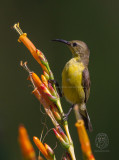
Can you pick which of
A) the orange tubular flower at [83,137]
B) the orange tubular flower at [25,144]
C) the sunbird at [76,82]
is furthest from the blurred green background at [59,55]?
the orange tubular flower at [25,144]

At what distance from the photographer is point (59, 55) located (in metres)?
6.40

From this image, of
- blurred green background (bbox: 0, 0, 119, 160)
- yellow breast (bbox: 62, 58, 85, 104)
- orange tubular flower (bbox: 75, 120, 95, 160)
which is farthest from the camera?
blurred green background (bbox: 0, 0, 119, 160)

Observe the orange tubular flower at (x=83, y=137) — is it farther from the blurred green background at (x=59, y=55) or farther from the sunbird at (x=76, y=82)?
the blurred green background at (x=59, y=55)

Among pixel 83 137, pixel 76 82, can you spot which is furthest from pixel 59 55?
pixel 83 137

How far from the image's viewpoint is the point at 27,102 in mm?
6223

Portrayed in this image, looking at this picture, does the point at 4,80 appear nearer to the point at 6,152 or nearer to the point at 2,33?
the point at 2,33

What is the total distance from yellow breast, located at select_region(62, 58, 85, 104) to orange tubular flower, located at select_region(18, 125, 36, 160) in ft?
7.07

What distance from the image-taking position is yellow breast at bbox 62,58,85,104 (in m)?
3.34

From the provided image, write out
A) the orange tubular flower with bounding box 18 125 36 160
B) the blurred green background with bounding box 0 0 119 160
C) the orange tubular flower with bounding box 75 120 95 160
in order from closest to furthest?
the orange tubular flower with bounding box 18 125 36 160 < the orange tubular flower with bounding box 75 120 95 160 < the blurred green background with bounding box 0 0 119 160

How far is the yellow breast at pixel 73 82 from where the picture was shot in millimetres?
3340

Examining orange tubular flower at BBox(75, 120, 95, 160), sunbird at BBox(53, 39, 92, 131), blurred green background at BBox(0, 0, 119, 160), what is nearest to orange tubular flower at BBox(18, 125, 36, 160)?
orange tubular flower at BBox(75, 120, 95, 160)

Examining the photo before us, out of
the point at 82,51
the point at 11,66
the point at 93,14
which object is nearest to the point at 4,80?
the point at 11,66

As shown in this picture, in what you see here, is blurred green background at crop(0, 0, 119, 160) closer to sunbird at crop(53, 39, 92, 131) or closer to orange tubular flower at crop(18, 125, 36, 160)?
sunbird at crop(53, 39, 92, 131)

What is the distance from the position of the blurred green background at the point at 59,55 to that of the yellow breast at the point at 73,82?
2012mm
